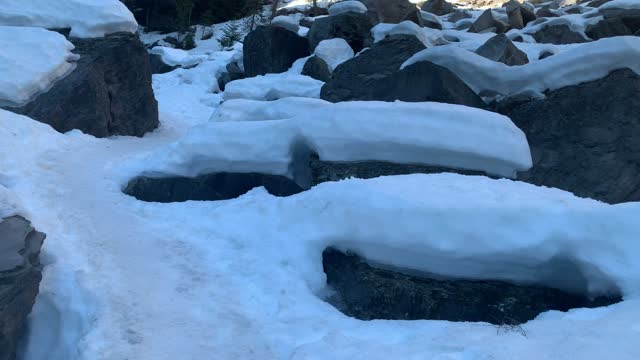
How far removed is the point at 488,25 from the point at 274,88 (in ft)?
31.9

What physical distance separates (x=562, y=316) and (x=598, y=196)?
18.1 ft

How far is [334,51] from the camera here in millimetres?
16688

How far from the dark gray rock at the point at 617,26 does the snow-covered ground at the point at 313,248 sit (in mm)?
12600

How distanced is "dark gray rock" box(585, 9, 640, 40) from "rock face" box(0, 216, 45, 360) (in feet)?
55.3

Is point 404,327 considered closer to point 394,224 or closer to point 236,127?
point 394,224

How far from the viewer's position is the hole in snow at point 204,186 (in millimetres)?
7066

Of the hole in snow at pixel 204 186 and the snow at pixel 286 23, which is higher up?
the hole in snow at pixel 204 186

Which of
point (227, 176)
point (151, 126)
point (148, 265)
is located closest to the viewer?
point (148, 265)

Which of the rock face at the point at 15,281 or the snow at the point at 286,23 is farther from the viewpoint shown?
the snow at the point at 286,23

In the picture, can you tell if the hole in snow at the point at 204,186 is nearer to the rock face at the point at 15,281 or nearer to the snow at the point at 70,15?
the rock face at the point at 15,281

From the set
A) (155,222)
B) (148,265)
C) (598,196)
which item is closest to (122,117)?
(155,222)

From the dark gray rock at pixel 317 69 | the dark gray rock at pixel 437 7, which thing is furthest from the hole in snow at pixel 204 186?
the dark gray rock at pixel 437 7

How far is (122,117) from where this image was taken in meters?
12.3

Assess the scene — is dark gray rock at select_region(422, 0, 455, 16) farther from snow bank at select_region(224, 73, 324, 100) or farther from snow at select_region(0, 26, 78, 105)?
snow at select_region(0, 26, 78, 105)
